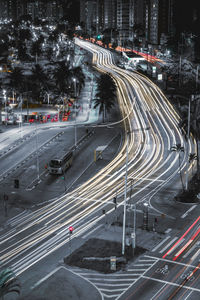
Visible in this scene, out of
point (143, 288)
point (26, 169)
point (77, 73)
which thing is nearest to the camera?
point (143, 288)

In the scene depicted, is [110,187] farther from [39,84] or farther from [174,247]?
[39,84]

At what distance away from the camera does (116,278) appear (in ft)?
132

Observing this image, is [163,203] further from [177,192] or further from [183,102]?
[183,102]

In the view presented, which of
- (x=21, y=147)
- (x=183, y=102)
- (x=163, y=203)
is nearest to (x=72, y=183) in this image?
(x=163, y=203)

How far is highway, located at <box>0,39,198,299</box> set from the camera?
47.5 m

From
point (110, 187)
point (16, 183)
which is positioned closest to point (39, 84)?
point (16, 183)

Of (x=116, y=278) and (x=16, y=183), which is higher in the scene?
(x=16, y=183)

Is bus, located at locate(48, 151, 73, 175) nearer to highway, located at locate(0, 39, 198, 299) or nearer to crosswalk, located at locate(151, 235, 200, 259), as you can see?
highway, located at locate(0, 39, 198, 299)

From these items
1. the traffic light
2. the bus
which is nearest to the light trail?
the bus

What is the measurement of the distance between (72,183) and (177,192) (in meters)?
15.2

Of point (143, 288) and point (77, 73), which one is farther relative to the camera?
point (77, 73)

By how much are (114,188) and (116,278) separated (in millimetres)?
25858

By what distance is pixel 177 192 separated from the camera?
63.9 m

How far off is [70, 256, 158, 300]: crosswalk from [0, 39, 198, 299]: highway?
1744 mm
